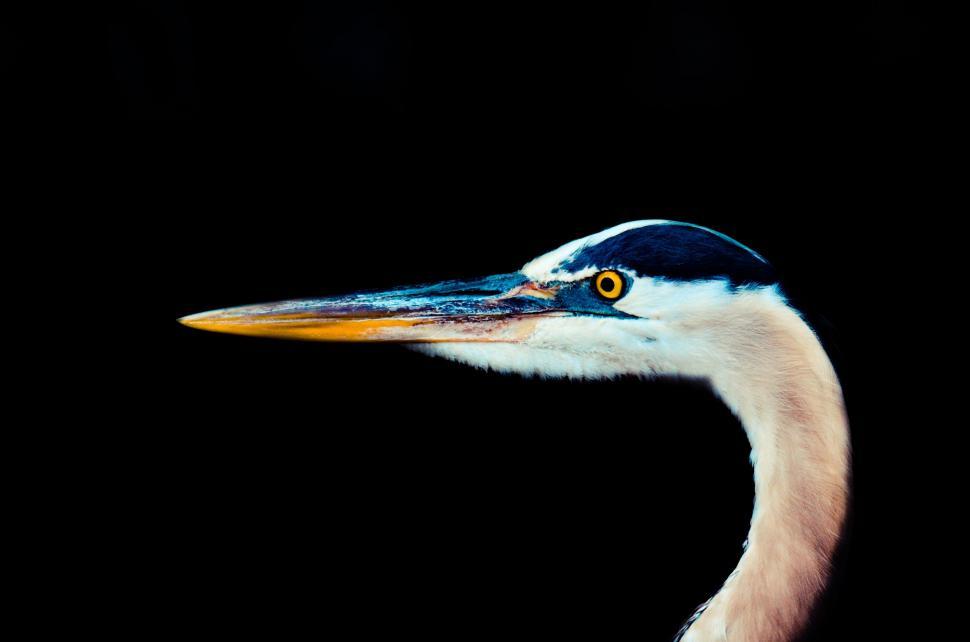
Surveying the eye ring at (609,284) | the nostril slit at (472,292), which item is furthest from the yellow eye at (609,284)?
the nostril slit at (472,292)

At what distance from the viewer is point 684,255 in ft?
2.10

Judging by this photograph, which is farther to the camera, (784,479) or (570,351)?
(570,351)

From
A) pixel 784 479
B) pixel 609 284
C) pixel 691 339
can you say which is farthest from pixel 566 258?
pixel 784 479

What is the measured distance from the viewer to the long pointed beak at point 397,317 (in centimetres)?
71

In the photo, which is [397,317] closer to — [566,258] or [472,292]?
[472,292]

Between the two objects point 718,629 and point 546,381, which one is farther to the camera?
point 546,381

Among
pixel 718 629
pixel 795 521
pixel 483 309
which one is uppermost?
pixel 483 309

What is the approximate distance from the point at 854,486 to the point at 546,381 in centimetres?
35

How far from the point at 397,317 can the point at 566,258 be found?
0.23m

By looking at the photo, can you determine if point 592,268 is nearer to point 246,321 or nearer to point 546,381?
point 546,381

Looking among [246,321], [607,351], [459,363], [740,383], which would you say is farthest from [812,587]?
[246,321]

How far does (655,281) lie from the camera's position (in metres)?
0.66

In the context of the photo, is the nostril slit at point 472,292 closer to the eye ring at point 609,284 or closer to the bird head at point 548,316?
the bird head at point 548,316

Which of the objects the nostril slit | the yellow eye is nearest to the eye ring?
the yellow eye
